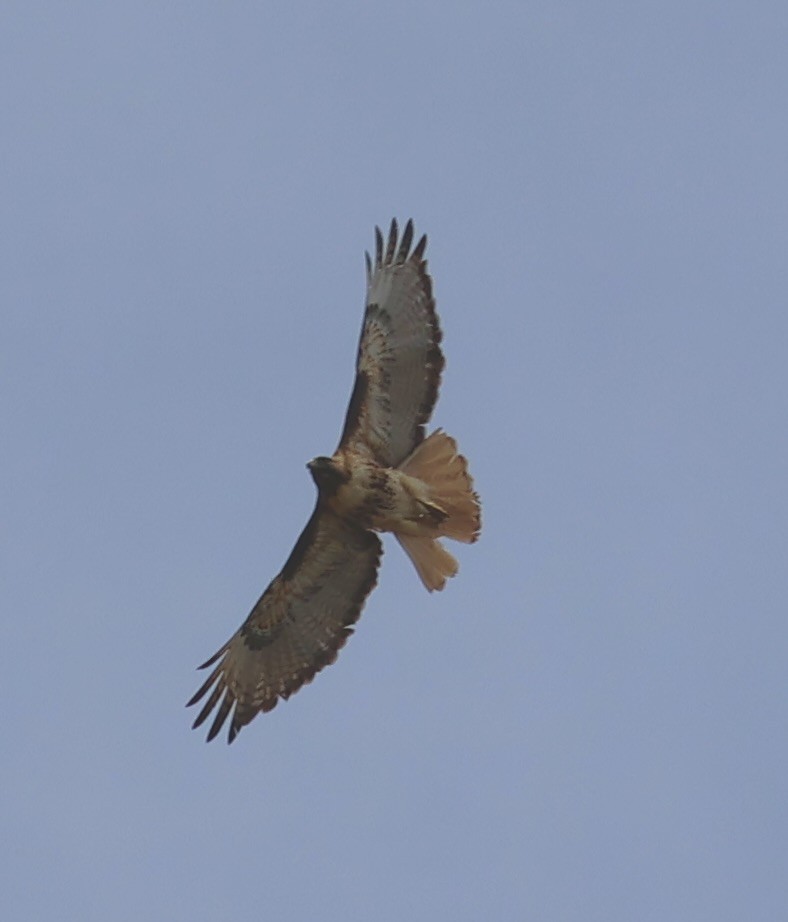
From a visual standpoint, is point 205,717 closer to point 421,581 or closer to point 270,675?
point 270,675

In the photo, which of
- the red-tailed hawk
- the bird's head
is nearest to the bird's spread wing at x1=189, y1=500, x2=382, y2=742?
the red-tailed hawk

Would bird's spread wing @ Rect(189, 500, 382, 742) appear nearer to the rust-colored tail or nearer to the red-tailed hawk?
the red-tailed hawk

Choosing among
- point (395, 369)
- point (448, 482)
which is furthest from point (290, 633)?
point (395, 369)

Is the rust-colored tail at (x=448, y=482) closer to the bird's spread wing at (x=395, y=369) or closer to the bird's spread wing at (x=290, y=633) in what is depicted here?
the bird's spread wing at (x=395, y=369)

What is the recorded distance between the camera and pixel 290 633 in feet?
48.0

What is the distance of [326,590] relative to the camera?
14.5 metres

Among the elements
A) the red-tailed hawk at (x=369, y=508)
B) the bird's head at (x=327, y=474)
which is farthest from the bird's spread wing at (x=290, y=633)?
Answer: the bird's head at (x=327, y=474)

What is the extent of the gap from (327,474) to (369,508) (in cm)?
44

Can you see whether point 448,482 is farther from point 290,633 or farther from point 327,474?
point 290,633

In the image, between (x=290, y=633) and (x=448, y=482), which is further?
(x=290, y=633)

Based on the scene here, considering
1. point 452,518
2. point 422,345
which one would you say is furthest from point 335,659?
point 422,345

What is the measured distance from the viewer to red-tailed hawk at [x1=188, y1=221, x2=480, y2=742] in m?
13.8

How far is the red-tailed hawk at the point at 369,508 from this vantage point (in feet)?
45.2

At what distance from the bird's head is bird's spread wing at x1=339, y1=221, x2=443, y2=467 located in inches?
12.5
